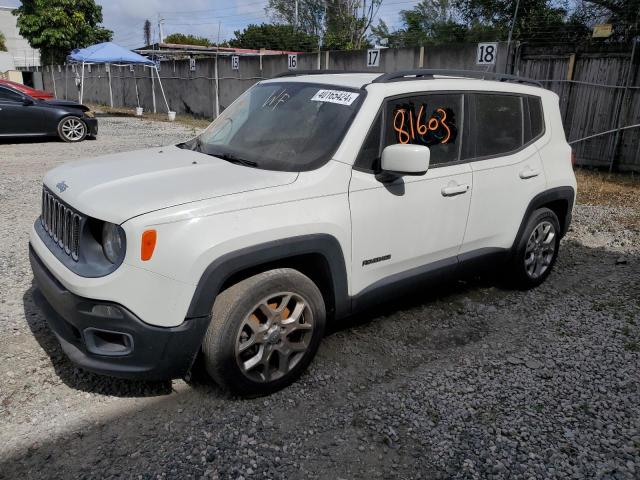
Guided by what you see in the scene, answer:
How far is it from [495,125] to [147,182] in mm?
2607

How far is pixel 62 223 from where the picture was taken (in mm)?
3016

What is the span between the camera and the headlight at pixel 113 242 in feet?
8.45

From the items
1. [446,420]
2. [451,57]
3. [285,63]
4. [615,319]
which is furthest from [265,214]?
[285,63]

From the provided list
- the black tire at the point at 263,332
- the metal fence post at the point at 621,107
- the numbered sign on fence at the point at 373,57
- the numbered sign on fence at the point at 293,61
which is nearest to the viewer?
the black tire at the point at 263,332

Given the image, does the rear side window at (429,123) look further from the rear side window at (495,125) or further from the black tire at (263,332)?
the black tire at (263,332)

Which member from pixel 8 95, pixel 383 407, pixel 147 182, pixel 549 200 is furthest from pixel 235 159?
pixel 8 95

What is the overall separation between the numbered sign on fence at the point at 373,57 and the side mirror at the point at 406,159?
1195cm

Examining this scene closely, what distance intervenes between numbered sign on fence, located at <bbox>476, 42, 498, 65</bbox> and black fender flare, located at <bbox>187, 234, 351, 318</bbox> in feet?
31.3

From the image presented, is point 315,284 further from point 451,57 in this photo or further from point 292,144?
point 451,57

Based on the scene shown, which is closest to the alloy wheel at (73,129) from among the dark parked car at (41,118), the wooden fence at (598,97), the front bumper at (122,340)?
the dark parked car at (41,118)

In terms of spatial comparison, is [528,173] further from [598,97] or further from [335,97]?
[598,97]

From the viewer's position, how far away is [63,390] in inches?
121

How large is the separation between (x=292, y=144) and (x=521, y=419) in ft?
6.78

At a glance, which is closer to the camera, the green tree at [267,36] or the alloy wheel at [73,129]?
the alloy wheel at [73,129]
